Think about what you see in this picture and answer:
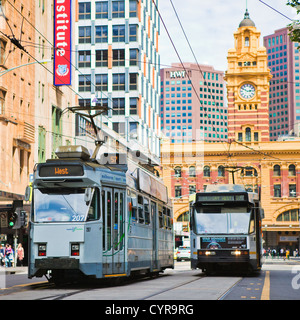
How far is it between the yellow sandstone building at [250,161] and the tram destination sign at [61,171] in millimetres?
76157

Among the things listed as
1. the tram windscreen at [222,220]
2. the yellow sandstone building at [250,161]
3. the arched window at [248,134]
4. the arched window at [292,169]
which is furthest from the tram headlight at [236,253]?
the arched window at [248,134]

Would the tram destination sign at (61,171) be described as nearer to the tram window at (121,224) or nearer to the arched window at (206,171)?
the tram window at (121,224)

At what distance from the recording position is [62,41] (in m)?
43.0

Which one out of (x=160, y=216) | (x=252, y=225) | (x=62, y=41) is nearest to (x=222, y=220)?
(x=252, y=225)

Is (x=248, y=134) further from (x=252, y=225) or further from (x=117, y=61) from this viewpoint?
(x=252, y=225)

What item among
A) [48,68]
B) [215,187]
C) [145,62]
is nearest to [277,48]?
[145,62]

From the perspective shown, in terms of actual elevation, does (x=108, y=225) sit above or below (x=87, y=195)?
below

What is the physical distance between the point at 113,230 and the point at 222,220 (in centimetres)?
709

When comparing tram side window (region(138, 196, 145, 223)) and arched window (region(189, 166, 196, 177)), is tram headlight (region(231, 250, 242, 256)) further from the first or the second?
arched window (region(189, 166, 196, 177))

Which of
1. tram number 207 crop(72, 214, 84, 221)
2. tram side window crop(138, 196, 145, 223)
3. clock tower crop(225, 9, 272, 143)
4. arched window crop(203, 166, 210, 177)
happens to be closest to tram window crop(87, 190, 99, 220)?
tram number 207 crop(72, 214, 84, 221)

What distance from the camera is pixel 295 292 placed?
16.0 metres

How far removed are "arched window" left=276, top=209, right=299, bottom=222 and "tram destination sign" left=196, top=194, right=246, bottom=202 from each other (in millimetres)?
73515
